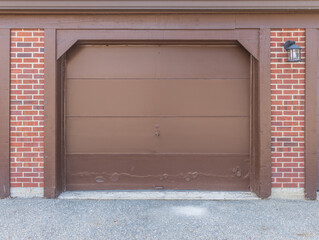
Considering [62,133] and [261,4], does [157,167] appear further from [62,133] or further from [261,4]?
[261,4]

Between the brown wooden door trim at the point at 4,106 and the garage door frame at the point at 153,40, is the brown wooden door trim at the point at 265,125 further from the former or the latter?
the brown wooden door trim at the point at 4,106

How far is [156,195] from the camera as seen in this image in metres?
3.83

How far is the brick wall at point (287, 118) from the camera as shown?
148 inches

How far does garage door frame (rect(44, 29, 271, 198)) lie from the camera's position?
372 cm

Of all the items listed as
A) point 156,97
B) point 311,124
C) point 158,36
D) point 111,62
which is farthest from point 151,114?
point 311,124

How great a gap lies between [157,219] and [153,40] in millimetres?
2408

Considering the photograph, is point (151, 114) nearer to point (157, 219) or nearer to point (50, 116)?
point (50, 116)

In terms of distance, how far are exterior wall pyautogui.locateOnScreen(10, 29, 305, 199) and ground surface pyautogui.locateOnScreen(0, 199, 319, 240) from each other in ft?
1.51

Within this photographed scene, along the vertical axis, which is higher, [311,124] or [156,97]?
[156,97]

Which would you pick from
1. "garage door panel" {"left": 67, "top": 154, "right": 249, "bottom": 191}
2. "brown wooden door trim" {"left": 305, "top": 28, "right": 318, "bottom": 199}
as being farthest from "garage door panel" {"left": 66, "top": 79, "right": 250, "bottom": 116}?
"brown wooden door trim" {"left": 305, "top": 28, "right": 318, "bottom": 199}

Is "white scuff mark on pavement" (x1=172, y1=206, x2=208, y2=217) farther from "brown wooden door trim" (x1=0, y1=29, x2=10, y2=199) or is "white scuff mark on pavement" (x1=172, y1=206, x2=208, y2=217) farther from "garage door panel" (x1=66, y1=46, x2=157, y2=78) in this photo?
"brown wooden door trim" (x1=0, y1=29, x2=10, y2=199)

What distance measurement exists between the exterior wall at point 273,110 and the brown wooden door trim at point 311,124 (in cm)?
6

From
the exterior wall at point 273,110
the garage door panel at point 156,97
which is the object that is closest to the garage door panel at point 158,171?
the exterior wall at point 273,110

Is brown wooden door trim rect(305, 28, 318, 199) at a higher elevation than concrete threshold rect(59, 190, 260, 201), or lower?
higher
